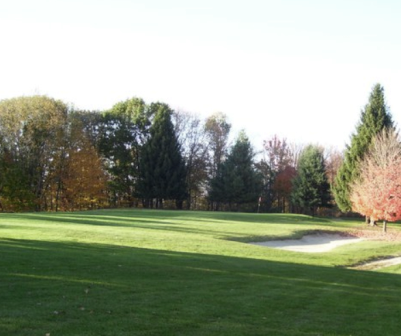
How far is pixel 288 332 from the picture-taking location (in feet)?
24.1

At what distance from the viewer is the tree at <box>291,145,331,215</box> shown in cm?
6794

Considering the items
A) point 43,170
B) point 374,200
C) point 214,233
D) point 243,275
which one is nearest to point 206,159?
point 43,170

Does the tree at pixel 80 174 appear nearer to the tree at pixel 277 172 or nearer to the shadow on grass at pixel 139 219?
the shadow on grass at pixel 139 219

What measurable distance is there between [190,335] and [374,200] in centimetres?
3953

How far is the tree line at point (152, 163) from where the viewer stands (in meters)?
58.9

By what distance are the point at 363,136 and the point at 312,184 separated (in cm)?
1155

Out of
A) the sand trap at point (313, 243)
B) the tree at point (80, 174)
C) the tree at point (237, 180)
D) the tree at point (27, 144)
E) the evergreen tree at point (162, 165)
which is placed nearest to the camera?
the sand trap at point (313, 243)

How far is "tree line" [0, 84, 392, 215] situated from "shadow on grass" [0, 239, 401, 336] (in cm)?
4714

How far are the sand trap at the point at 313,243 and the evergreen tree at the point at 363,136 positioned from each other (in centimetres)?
2239

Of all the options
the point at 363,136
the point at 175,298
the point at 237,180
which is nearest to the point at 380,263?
the point at 175,298

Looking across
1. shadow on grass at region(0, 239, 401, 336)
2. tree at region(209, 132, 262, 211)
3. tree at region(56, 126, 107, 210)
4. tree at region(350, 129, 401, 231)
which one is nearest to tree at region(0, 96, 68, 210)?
tree at region(56, 126, 107, 210)

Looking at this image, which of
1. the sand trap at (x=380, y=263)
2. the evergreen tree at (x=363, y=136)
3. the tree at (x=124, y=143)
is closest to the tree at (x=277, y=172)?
the evergreen tree at (x=363, y=136)

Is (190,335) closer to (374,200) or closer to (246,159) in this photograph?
(374,200)

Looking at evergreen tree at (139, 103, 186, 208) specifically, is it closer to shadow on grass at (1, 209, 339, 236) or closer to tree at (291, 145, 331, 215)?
tree at (291, 145, 331, 215)
